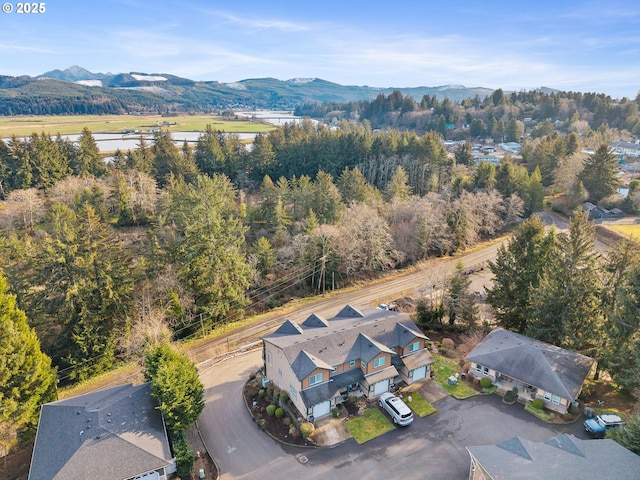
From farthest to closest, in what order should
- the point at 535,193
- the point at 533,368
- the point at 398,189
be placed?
the point at 535,193 < the point at 398,189 < the point at 533,368

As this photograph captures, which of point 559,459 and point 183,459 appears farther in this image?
point 183,459

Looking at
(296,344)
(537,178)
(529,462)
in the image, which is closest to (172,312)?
(296,344)

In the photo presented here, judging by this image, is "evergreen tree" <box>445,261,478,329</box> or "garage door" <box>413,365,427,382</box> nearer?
"garage door" <box>413,365,427,382</box>

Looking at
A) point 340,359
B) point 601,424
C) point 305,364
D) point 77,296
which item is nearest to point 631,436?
point 601,424

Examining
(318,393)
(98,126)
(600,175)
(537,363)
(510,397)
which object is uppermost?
(98,126)

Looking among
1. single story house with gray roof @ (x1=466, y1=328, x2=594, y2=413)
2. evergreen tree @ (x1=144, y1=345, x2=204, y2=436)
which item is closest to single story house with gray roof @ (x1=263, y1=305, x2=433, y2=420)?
single story house with gray roof @ (x1=466, y1=328, x2=594, y2=413)

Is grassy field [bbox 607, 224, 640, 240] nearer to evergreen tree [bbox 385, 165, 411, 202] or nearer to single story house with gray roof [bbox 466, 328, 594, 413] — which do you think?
evergreen tree [bbox 385, 165, 411, 202]

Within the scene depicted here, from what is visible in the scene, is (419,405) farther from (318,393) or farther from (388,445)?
(318,393)

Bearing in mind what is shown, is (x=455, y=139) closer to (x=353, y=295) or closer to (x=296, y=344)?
(x=353, y=295)
